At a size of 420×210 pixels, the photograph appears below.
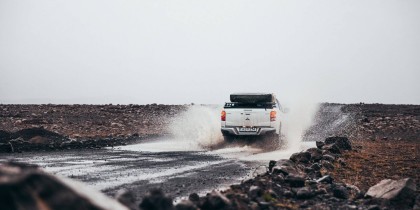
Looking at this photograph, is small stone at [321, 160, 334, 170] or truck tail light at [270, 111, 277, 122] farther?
truck tail light at [270, 111, 277, 122]

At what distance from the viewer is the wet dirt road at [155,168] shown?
10047 millimetres

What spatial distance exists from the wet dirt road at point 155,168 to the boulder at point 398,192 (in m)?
3.30

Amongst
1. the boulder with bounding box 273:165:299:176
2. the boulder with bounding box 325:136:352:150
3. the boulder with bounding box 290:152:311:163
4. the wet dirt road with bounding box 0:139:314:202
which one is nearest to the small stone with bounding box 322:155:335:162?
the boulder with bounding box 290:152:311:163

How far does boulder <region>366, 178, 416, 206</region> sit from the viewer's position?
8633mm

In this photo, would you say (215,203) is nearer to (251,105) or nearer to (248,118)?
(248,118)

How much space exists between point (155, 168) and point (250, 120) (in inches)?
283

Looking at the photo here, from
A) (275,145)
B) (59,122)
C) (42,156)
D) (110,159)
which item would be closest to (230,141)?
(275,145)

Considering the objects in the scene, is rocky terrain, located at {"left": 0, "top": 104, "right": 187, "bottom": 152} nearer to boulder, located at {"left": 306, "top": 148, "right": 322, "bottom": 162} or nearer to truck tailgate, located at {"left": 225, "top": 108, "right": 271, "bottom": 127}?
truck tailgate, located at {"left": 225, "top": 108, "right": 271, "bottom": 127}

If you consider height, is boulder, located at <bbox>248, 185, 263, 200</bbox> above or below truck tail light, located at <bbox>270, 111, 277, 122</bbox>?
below

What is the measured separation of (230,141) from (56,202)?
16.0 m

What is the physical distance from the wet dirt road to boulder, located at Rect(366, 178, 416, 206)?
3297mm

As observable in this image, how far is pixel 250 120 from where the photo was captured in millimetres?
19438

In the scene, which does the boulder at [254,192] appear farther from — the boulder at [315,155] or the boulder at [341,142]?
the boulder at [341,142]

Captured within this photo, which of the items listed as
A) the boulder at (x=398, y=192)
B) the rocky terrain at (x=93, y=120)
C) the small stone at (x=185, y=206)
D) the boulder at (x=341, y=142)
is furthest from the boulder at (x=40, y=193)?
the rocky terrain at (x=93, y=120)
